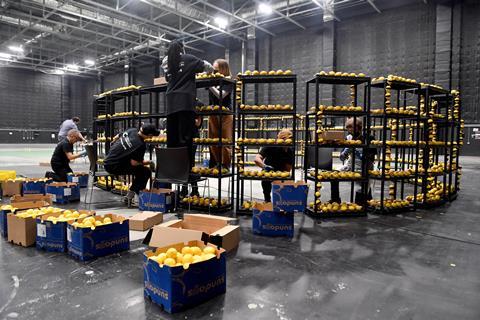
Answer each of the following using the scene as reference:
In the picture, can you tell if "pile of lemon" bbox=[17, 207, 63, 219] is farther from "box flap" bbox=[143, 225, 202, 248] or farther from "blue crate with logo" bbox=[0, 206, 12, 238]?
"box flap" bbox=[143, 225, 202, 248]

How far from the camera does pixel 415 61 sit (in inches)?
504

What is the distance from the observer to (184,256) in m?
2.18

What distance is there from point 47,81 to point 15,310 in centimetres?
2794

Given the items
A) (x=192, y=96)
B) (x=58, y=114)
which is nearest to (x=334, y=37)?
(x=192, y=96)

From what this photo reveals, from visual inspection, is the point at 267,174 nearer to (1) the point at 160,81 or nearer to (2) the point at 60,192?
(1) the point at 160,81

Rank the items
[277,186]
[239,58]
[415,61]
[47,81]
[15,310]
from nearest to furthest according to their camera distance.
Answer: [15,310], [277,186], [415,61], [239,58], [47,81]

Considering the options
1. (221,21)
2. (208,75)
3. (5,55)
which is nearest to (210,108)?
(208,75)

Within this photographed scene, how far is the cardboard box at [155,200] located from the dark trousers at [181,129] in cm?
75

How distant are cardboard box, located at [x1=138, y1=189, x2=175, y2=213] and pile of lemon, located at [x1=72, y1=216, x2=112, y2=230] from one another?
1600 mm

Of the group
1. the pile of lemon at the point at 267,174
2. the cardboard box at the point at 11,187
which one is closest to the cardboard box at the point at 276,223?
the pile of lemon at the point at 267,174

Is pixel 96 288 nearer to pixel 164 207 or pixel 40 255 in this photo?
pixel 40 255

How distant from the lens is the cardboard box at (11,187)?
5.64 metres

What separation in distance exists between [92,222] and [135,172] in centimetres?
216

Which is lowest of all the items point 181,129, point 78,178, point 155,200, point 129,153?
point 155,200
